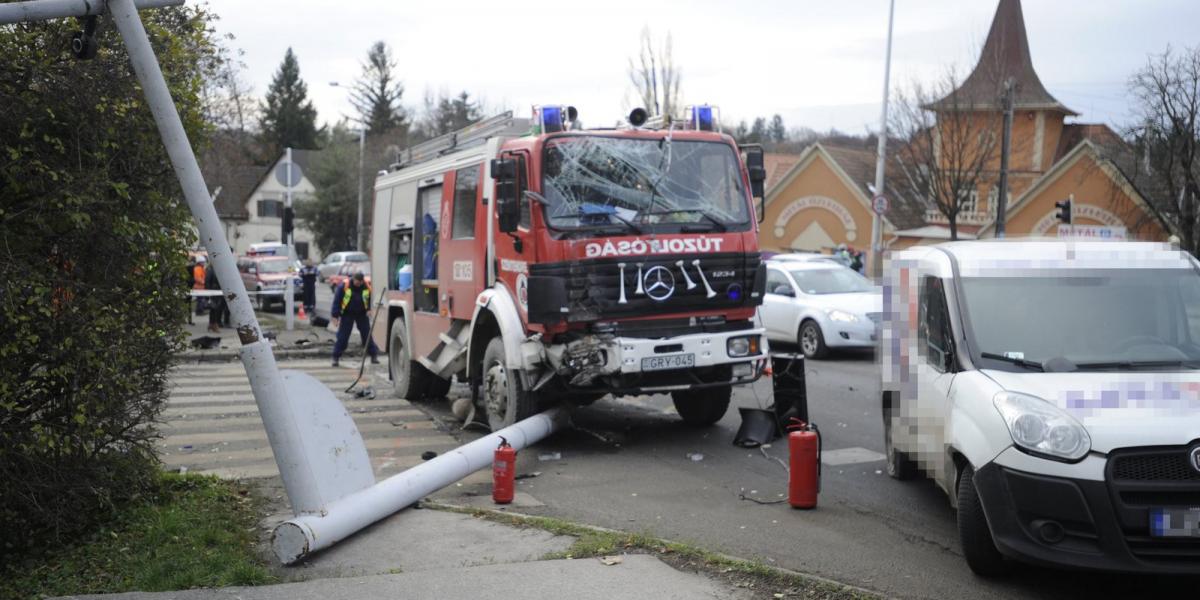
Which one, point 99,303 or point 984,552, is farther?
point 99,303

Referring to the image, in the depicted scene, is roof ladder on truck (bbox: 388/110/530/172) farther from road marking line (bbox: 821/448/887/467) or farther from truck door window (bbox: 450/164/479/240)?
road marking line (bbox: 821/448/887/467)

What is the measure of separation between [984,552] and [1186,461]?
1.14 m

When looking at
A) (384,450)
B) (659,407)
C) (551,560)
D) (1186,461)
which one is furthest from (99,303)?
(659,407)

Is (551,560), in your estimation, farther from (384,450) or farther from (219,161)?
(219,161)

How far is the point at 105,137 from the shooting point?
6430 mm

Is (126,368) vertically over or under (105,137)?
under

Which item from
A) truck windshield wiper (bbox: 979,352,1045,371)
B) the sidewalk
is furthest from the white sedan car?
the sidewalk

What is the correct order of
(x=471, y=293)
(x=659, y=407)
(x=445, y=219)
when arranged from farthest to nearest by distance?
(x=659, y=407) < (x=445, y=219) < (x=471, y=293)

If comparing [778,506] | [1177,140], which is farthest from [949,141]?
[778,506]

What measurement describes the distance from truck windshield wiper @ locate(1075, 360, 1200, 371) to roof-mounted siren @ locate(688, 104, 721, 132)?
5174 millimetres

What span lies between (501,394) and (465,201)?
7.22 feet

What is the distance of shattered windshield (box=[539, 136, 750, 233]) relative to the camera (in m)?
9.52

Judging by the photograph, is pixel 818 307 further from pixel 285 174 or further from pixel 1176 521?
pixel 1176 521

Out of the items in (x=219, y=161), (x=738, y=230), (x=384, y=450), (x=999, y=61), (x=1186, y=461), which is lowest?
(x=384, y=450)
